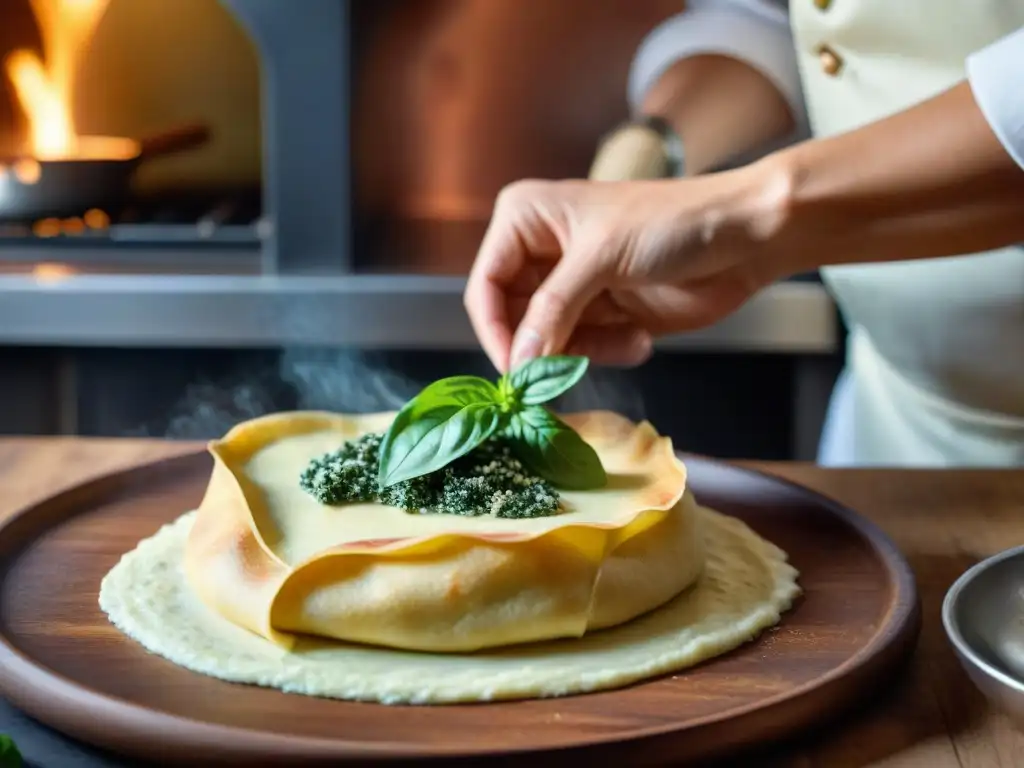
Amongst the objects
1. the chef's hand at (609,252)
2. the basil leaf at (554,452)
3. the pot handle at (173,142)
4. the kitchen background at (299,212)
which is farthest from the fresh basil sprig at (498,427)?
the pot handle at (173,142)

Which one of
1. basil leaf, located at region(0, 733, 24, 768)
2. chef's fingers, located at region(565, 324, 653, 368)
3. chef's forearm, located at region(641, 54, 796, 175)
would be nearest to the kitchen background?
chef's forearm, located at region(641, 54, 796, 175)

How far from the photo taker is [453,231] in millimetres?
2270

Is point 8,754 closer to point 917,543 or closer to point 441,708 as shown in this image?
point 441,708

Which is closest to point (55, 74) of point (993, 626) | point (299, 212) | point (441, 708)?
point (299, 212)

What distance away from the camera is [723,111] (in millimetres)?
1753

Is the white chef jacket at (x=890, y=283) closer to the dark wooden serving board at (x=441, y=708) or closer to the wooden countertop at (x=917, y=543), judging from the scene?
the wooden countertop at (x=917, y=543)

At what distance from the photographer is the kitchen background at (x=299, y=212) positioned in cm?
182

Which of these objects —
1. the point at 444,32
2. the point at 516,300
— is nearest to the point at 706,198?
the point at 516,300

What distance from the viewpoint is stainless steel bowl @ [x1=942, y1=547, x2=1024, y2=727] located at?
56 cm

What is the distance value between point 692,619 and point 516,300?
49 centimetres

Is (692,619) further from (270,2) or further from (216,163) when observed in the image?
(216,163)

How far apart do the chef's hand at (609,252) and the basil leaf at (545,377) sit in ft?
0.33

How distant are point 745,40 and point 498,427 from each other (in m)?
1.04

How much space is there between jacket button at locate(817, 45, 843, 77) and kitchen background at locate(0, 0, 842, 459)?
1.73ft
